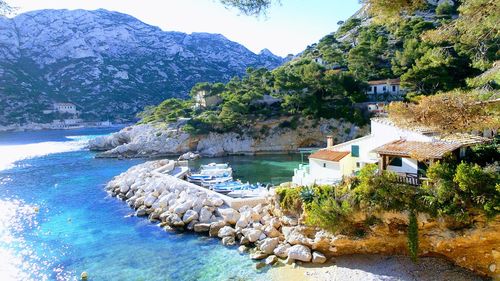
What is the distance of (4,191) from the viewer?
33000 mm

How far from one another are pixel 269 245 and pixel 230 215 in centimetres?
410

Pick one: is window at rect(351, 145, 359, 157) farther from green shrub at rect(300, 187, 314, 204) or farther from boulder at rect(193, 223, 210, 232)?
boulder at rect(193, 223, 210, 232)

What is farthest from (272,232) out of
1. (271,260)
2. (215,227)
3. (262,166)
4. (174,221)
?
(262,166)

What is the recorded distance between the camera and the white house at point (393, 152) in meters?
14.3

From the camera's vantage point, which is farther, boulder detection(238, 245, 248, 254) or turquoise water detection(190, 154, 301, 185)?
turquoise water detection(190, 154, 301, 185)

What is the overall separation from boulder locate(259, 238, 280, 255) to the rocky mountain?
117 m

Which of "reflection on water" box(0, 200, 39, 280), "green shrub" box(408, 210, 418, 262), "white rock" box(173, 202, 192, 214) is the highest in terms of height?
"green shrub" box(408, 210, 418, 262)

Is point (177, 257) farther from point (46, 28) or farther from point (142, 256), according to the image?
point (46, 28)

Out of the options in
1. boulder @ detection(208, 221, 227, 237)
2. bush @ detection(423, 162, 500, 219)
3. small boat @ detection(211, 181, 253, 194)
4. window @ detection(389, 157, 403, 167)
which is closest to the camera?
bush @ detection(423, 162, 500, 219)

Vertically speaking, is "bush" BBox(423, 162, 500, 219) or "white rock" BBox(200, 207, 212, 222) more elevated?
"bush" BBox(423, 162, 500, 219)

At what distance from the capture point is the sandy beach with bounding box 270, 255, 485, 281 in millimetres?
12641

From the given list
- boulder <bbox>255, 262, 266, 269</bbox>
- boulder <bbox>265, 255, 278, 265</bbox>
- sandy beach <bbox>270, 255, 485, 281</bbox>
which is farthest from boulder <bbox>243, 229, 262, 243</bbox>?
sandy beach <bbox>270, 255, 485, 281</bbox>

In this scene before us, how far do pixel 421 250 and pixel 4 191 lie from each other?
117 feet

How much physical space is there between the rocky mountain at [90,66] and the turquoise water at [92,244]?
93.9 meters
